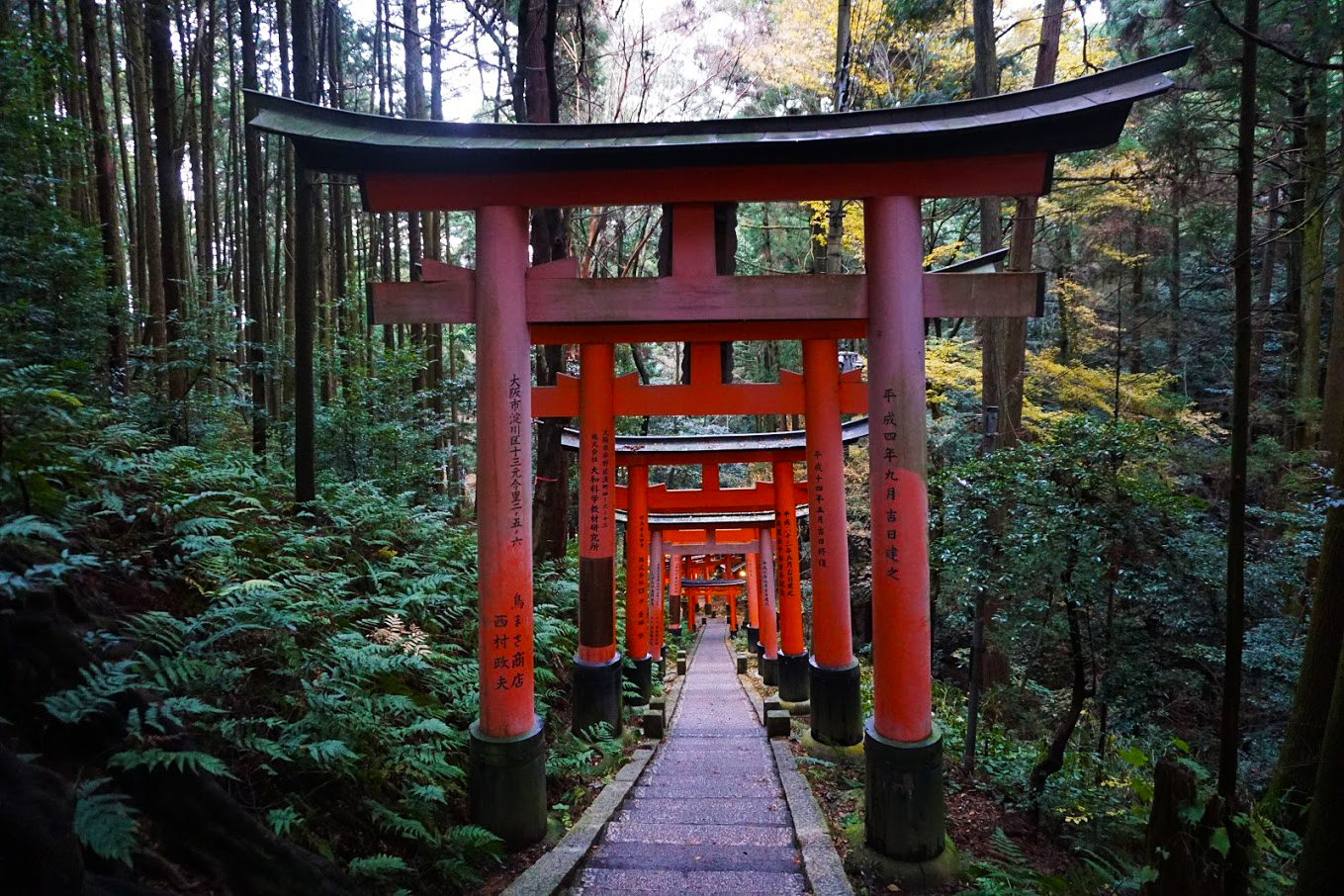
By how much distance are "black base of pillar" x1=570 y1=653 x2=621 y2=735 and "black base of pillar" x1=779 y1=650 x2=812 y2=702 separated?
3.55 meters

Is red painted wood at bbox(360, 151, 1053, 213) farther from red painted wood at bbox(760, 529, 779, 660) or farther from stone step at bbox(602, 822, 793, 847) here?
red painted wood at bbox(760, 529, 779, 660)

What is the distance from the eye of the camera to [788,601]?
11102 millimetres

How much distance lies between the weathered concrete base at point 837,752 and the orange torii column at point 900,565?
2.75 m

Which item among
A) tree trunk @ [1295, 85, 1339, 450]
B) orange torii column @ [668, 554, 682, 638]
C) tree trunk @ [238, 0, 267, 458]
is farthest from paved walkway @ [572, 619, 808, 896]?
orange torii column @ [668, 554, 682, 638]

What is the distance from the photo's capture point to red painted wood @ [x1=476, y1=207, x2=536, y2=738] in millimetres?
4676

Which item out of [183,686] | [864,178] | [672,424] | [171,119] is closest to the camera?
[183,686]

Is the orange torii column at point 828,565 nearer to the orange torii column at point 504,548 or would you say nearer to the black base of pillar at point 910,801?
the black base of pillar at point 910,801

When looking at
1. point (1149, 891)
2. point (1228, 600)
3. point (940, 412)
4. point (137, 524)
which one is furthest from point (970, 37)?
point (137, 524)

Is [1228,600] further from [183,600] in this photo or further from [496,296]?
[183,600]

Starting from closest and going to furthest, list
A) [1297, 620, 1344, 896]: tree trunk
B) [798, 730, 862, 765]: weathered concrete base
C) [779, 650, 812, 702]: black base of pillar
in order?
[1297, 620, 1344, 896]: tree trunk, [798, 730, 862, 765]: weathered concrete base, [779, 650, 812, 702]: black base of pillar

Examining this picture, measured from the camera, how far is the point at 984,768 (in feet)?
22.0

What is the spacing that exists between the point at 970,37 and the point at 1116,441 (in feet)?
36.6

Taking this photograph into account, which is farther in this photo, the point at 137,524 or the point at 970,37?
the point at 970,37

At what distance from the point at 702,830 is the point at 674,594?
16699 millimetres
